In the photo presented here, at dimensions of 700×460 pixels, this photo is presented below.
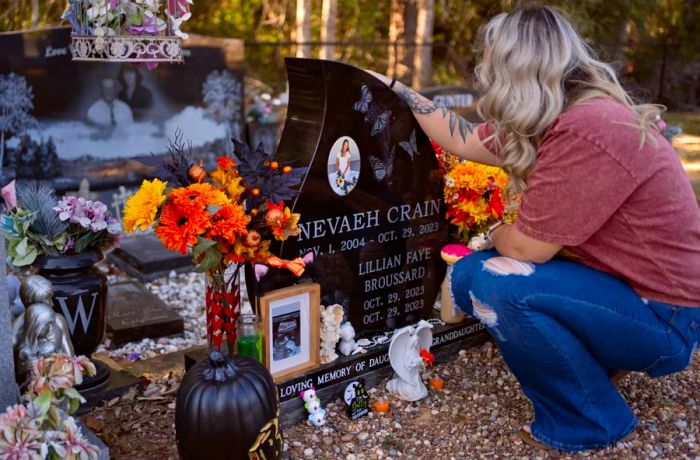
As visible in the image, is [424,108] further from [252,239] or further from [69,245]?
[69,245]

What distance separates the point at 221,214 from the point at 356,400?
0.93 m

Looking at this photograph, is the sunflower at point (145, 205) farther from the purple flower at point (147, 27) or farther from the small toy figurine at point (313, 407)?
the purple flower at point (147, 27)

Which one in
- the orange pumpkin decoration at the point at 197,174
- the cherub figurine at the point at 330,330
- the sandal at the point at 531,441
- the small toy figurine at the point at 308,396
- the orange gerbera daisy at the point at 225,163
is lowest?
the sandal at the point at 531,441

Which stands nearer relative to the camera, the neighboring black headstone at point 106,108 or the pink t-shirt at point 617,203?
the pink t-shirt at point 617,203

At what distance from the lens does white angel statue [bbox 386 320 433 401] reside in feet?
10.5

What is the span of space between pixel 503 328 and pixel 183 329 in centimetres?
215

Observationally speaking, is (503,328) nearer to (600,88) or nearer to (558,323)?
(558,323)

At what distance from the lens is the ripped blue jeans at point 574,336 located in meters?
2.63

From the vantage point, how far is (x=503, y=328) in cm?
275

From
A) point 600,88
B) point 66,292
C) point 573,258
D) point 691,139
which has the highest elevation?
point 600,88

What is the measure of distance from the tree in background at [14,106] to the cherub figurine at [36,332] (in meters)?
3.52

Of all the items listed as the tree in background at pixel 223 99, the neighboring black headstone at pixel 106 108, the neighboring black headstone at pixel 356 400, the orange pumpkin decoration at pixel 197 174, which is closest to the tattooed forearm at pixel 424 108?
the orange pumpkin decoration at pixel 197 174

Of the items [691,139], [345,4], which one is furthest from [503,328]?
[345,4]

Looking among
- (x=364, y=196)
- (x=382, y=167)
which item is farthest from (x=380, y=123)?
(x=364, y=196)
